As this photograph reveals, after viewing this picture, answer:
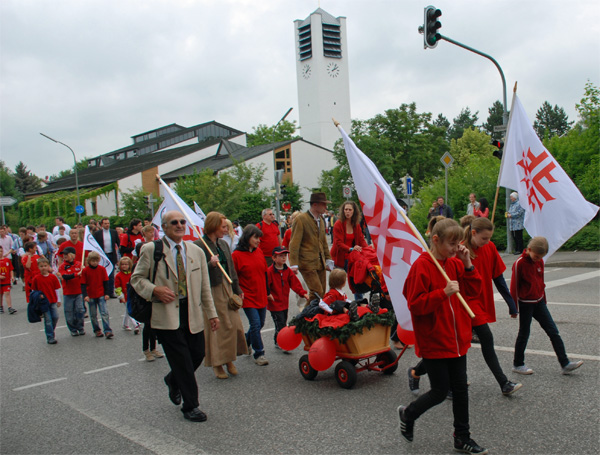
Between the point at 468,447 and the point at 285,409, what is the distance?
1.79 m

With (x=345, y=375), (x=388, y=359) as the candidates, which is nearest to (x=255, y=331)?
(x=345, y=375)

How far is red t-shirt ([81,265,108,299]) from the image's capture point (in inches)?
373

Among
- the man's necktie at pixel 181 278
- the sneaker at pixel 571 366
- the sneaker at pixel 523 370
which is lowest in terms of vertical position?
the sneaker at pixel 523 370

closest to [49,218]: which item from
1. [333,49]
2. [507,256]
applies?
[333,49]

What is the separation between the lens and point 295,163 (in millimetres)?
61594

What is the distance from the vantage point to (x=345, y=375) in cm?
565

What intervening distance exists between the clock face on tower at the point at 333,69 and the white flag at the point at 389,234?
8159 centimetres

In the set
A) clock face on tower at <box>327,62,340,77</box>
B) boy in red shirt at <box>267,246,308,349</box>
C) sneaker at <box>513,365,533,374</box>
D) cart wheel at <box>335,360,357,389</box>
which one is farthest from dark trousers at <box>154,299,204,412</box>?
clock face on tower at <box>327,62,340,77</box>

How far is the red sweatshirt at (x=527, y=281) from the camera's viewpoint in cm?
543

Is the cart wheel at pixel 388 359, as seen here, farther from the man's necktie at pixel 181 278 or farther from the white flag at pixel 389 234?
the man's necktie at pixel 181 278

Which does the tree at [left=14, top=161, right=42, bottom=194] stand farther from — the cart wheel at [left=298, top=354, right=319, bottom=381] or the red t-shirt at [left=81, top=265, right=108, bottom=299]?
the cart wheel at [left=298, top=354, right=319, bottom=381]

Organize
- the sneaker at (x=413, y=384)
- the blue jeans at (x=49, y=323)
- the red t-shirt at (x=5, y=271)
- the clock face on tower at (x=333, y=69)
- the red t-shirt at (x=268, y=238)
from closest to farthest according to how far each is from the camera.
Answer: the sneaker at (x=413, y=384) → the blue jeans at (x=49, y=323) → the red t-shirt at (x=268, y=238) → the red t-shirt at (x=5, y=271) → the clock face on tower at (x=333, y=69)

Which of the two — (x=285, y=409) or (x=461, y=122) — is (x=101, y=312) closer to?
(x=285, y=409)

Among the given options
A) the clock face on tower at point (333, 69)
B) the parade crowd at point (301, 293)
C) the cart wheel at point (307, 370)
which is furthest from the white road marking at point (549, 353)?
the clock face on tower at point (333, 69)
